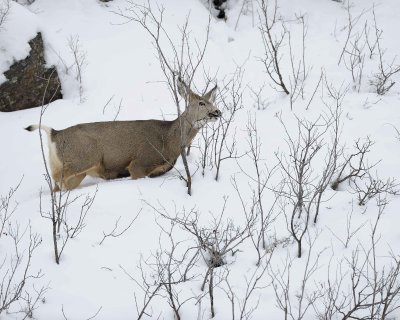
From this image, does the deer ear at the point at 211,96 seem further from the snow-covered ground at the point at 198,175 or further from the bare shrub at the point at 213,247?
the bare shrub at the point at 213,247

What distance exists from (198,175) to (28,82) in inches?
162

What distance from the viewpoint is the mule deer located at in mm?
7109

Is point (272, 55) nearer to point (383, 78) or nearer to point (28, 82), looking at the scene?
point (383, 78)

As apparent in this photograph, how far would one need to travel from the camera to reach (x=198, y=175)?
7242mm

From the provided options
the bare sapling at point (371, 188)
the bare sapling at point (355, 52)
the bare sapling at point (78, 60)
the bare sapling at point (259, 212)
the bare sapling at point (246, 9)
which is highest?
the bare sapling at point (246, 9)

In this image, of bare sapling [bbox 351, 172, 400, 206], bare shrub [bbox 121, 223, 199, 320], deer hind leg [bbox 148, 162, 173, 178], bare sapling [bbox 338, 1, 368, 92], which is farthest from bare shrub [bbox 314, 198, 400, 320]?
bare sapling [bbox 338, 1, 368, 92]

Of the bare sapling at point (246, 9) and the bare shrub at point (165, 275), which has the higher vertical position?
the bare sapling at point (246, 9)

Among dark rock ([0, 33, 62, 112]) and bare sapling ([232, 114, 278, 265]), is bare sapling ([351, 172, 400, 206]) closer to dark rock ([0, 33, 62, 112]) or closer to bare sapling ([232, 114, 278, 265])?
bare sapling ([232, 114, 278, 265])

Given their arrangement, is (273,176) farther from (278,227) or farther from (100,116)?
(100,116)

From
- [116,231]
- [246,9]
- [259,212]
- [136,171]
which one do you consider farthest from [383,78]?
[116,231]

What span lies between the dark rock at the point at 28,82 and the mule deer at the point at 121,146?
86.9 inches

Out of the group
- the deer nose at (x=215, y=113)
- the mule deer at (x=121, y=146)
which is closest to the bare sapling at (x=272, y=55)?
the deer nose at (x=215, y=113)

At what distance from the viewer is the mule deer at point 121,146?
7.11 m

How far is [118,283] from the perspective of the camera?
525 centimetres
